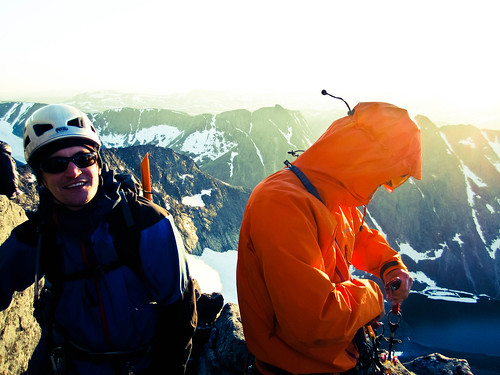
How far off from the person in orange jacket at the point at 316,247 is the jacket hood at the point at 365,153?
11 mm

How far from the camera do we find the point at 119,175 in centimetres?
380

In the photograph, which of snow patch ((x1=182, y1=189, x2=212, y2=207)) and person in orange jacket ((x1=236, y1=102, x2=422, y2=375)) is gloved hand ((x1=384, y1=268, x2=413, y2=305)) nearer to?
person in orange jacket ((x1=236, y1=102, x2=422, y2=375))

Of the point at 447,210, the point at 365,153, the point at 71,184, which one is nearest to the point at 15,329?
the point at 71,184

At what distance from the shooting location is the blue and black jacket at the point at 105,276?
3.40 m

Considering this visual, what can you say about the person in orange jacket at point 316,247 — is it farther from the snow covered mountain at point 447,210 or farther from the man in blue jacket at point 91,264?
the snow covered mountain at point 447,210

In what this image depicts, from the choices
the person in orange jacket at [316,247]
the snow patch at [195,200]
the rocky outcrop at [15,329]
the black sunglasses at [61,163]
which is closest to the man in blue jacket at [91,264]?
the black sunglasses at [61,163]

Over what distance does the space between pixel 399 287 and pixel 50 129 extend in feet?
16.3

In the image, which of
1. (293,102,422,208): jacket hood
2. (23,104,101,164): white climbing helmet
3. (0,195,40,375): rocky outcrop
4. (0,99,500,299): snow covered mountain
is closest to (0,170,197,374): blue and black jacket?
(23,104,101,164): white climbing helmet

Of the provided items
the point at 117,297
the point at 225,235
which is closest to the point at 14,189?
the point at 117,297

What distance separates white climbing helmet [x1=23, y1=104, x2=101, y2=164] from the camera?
3478 millimetres

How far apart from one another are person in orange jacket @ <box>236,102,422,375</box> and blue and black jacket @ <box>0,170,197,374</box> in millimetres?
946

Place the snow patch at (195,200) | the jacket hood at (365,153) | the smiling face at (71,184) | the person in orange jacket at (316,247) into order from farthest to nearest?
the snow patch at (195,200) → the jacket hood at (365,153) → the smiling face at (71,184) → the person in orange jacket at (316,247)

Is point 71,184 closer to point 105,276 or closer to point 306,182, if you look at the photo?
point 105,276

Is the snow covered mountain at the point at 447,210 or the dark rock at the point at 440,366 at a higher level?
the dark rock at the point at 440,366
